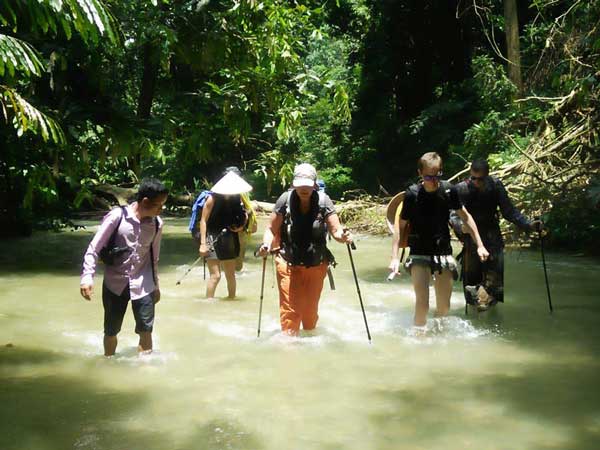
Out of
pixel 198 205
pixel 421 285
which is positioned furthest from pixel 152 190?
pixel 198 205

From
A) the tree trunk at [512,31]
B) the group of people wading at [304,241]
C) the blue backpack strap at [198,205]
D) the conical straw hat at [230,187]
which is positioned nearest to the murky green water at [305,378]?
the group of people wading at [304,241]

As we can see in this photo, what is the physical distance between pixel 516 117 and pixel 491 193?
32.5 feet

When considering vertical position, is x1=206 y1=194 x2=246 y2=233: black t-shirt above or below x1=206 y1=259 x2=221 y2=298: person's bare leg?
above

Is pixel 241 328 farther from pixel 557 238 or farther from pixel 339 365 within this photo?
pixel 557 238

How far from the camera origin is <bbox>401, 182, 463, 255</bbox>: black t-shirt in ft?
26.1

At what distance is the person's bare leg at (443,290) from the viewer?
824 cm

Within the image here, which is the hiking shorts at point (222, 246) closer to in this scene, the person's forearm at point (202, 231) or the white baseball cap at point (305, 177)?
the person's forearm at point (202, 231)

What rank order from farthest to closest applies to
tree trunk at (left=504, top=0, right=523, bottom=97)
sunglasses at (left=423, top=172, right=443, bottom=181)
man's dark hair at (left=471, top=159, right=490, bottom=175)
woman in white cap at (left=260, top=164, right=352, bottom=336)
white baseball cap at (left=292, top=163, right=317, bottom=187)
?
tree trunk at (left=504, top=0, right=523, bottom=97)
man's dark hair at (left=471, top=159, right=490, bottom=175)
sunglasses at (left=423, top=172, right=443, bottom=181)
woman in white cap at (left=260, top=164, right=352, bottom=336)
white baseball cap at (left=292, top=163, right=317, bottom=187)

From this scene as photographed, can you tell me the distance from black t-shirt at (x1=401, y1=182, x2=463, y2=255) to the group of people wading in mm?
10

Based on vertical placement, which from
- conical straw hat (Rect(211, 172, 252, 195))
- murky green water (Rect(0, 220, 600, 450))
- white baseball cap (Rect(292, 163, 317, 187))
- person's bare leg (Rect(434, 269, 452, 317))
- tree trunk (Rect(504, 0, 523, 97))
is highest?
tree trunk (Rect(504, 0, 523, 97))

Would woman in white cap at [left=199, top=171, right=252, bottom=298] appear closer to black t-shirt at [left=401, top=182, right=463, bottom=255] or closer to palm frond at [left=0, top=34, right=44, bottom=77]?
black t-shirt at [left=401, top=182, right=463, bottom=255]

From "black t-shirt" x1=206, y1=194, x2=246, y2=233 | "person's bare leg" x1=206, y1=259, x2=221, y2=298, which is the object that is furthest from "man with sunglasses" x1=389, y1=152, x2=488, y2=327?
"person's bare leg" x1=206, y1=259, x2=221, y2=298

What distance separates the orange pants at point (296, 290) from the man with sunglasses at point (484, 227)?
188 cm

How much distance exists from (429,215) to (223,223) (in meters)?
3.35
